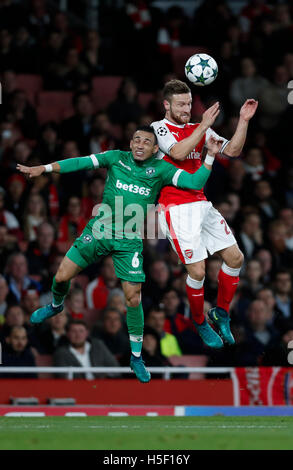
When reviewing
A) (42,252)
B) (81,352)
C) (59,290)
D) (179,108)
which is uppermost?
(179,108)

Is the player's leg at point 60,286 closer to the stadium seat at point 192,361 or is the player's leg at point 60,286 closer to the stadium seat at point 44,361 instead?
the stadium seat at point 44,361

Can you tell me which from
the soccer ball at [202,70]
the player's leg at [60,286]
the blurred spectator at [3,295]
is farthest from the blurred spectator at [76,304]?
the soccer ball at [202,70]

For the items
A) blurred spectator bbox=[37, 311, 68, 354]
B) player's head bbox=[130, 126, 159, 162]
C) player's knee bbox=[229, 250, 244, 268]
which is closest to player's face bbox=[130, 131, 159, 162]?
player's head bbox=[130, 126, 159, 162]

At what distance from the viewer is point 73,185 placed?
15.9 m

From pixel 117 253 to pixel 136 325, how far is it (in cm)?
82

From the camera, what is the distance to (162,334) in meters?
14.1

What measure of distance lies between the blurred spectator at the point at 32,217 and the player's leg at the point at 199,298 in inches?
175

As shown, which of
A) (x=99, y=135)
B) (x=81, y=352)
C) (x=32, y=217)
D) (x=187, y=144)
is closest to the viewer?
(x=187, y=144)

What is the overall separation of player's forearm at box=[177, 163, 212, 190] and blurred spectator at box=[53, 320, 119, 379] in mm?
3489

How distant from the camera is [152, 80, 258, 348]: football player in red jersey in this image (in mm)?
10711

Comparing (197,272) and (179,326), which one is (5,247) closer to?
(179,326)

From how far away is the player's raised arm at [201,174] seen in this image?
10.5m

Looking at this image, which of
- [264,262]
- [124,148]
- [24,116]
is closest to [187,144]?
[264,262]

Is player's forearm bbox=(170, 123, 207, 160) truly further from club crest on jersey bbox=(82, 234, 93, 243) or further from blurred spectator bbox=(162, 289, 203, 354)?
blurred spectator bbox=(162, 289, 203, 354)
